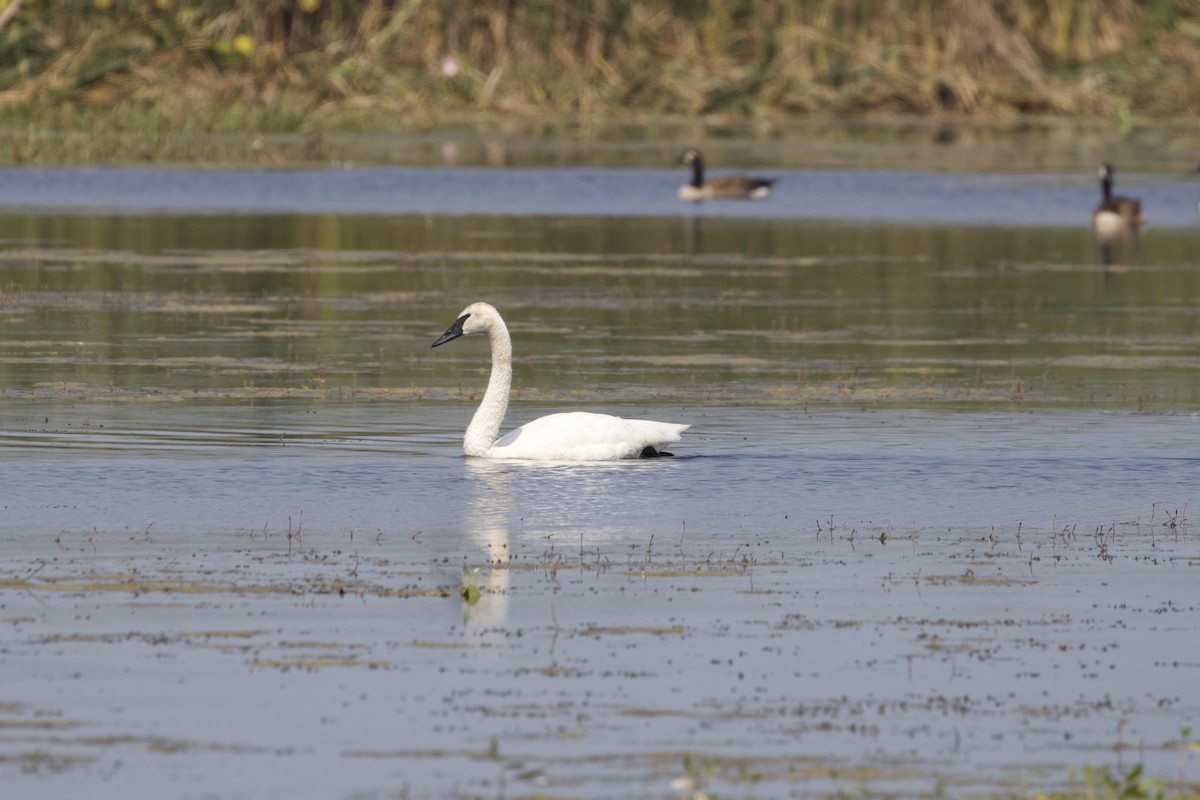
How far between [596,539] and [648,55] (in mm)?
47282

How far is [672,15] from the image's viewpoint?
194 feet

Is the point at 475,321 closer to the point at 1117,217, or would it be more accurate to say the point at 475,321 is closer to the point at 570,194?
the point at 1117,217

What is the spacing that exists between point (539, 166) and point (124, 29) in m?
12.6

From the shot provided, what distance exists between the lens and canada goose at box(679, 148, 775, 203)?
130 ft

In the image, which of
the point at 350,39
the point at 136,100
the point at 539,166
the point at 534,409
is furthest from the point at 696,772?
the point at 350,39

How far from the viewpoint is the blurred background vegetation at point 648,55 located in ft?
178

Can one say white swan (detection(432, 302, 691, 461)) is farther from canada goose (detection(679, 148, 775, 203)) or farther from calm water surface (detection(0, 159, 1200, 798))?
canada goose (detection(679, 148, 775, 203))

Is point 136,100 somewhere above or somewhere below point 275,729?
above

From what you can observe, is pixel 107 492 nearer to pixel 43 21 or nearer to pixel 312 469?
pixel 312 469

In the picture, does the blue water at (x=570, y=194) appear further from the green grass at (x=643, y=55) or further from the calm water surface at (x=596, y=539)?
the green grass at (x=643, y=55)

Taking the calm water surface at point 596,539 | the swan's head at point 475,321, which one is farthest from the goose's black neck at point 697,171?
the swan's head at point 475,321

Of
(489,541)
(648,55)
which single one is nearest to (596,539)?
(489,541)

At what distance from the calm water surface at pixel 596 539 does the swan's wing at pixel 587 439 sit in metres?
0.14

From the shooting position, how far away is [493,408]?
15.0 meters
